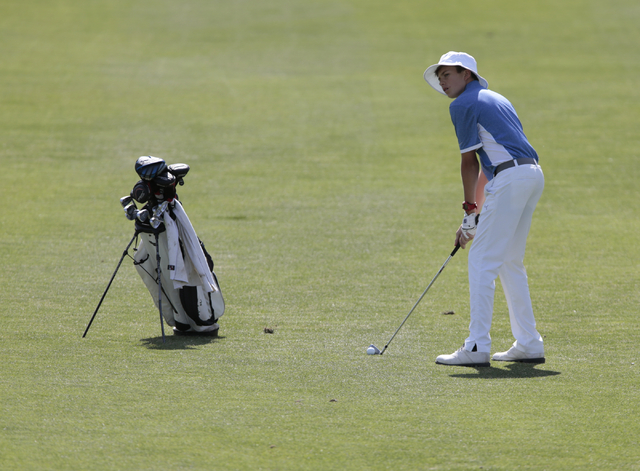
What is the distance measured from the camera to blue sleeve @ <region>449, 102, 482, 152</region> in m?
6.29

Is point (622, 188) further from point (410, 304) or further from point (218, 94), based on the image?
point (218, 94)

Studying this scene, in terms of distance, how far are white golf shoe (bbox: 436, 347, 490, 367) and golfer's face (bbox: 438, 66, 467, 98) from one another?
2069mm

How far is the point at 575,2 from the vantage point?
3266 cm

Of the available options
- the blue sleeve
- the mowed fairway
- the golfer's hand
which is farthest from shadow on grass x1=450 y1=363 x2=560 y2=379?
the blue sleeve

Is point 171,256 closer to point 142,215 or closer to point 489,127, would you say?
point 142,215

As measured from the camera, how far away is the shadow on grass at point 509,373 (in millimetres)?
6070

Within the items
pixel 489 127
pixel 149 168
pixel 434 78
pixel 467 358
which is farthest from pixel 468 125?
pixel 149 168

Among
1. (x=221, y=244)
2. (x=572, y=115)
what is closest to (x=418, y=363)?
(x=221, y=244)

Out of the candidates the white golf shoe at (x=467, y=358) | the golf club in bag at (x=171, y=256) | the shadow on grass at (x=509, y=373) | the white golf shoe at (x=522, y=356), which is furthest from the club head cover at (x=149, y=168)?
the white golf shoe at (x=522, y=356)

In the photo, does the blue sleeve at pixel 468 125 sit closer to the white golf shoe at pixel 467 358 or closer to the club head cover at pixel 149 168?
the white golf shoe at pixel 467 358

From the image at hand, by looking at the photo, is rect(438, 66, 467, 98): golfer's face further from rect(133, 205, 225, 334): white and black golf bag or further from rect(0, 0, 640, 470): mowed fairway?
rect(133, 205, 225, 334): white and black golf bag

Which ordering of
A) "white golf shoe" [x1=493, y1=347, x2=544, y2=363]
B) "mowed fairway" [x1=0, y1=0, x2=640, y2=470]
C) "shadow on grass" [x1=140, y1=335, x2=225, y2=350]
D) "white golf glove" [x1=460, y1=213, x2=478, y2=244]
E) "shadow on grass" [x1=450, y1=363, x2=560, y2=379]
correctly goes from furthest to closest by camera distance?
"shadow on grass" [x1=140, y1=335, x2=225, y2=350]
"white golf shoe" [x1=493, y1=347, x2=544, y2=363]
"white golf glove" [x1=460, y1=213, x2=478, y2=244]
"shadow on grass" [x1=450, y1=363, x2=560, y2=379]
"mowed fairway" [x1=0, y1=0, x2=640, y2=470]

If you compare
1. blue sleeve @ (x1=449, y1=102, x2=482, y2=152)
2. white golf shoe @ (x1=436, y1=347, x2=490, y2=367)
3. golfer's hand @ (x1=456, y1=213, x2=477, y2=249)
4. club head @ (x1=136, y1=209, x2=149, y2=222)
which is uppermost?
blue sleeve @ (x1=449, y1=102, x2=482, y2=152)

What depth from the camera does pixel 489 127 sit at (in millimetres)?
6277
